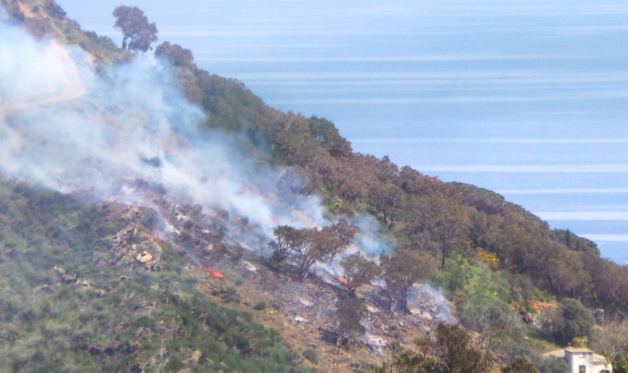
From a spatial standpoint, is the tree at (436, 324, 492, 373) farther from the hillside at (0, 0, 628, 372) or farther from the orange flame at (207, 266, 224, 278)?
the orange flame at (207, 266, 224, 278)

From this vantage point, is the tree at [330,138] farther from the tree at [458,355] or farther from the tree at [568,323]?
the tree at [458,355]

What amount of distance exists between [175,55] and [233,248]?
17696mm

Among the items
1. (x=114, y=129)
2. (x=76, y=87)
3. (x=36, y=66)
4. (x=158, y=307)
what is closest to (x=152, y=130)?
(x=114, y=129)

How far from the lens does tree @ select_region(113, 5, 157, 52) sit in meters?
36.1

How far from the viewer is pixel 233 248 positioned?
19.4m

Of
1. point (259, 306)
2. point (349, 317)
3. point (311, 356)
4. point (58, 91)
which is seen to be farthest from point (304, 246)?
point (58, 91)

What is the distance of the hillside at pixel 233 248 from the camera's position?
15.0 metres

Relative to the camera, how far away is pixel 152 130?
25.0 meters

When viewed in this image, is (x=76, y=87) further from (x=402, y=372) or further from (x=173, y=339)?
(x=402, y=372)

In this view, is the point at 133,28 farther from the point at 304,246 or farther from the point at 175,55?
the point at 304,246

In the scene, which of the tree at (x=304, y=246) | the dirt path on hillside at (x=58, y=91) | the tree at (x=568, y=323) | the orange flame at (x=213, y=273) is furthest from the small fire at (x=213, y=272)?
the tree at (x=568, y=323)

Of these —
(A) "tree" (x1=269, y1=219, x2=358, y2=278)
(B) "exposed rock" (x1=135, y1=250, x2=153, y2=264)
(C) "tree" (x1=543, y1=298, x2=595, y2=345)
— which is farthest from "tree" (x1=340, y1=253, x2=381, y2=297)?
(C) "tree" (x1=543, y1=298, x2=595, y2=345)

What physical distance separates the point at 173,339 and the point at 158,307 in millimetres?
1004

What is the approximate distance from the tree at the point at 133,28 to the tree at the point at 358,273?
20719mm
